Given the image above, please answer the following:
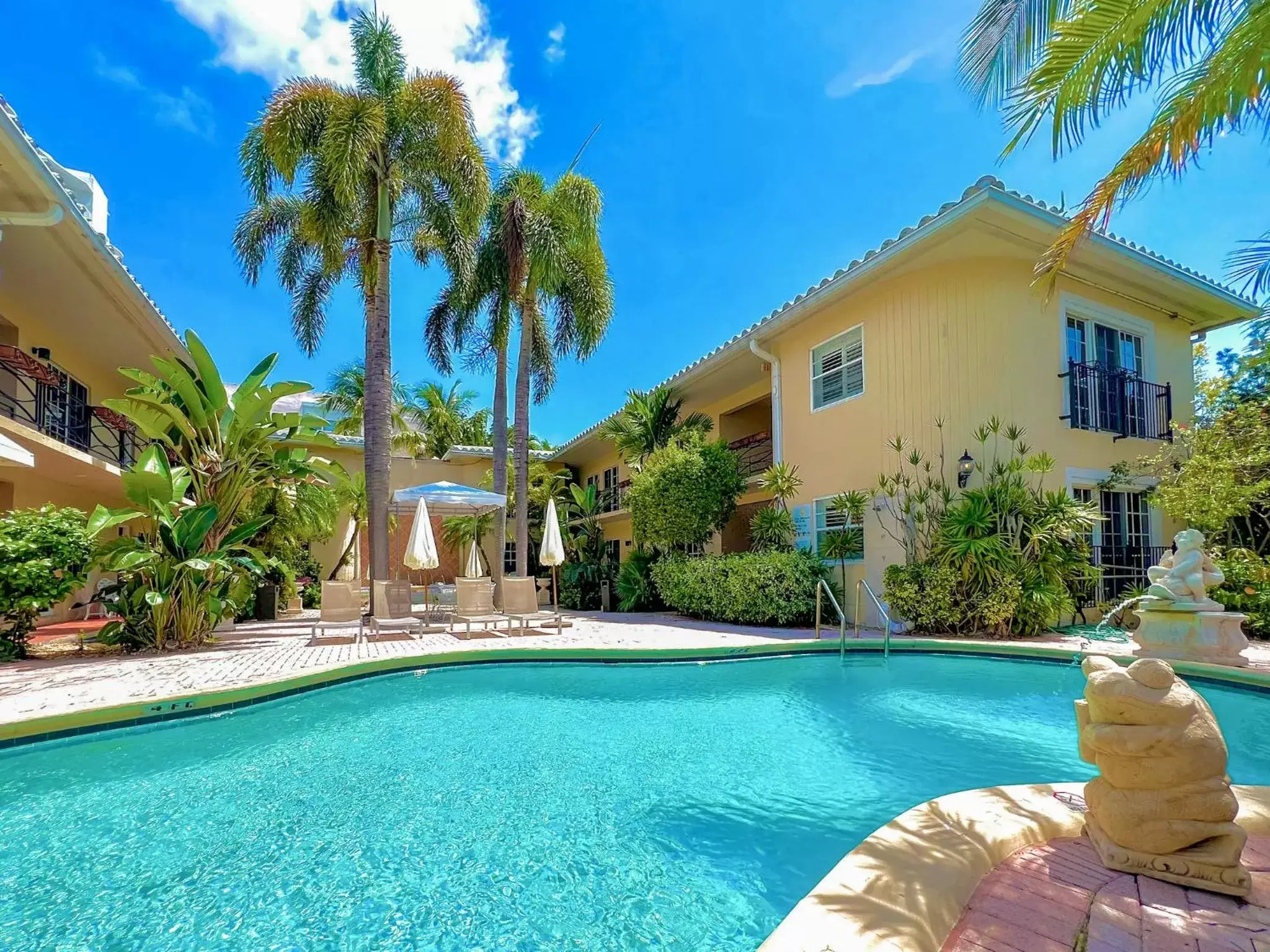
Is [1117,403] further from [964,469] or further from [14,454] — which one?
[14,454]

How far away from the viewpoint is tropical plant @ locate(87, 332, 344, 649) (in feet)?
31.5

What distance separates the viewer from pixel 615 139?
1614 centimetres

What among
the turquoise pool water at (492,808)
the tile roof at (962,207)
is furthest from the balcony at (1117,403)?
the turquoise pool water at (492,808)

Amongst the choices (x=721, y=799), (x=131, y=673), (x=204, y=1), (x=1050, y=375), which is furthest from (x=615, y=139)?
(x=721, y=799)

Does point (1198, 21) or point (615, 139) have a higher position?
point (615, 139)

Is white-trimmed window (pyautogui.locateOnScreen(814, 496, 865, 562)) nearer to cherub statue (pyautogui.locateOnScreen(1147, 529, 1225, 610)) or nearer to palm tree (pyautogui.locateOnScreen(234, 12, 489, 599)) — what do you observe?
cherub statue (pyautogui.locateOnScreen(1147, 529, 1225, 610))

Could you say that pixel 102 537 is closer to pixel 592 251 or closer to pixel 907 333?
pixel 592 251

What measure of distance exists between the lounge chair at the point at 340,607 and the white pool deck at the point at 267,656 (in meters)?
0.35

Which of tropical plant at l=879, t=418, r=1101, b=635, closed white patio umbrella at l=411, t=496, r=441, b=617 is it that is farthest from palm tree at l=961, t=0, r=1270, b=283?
closed white patio umbrella at l=411, t=496, r=441, b=617

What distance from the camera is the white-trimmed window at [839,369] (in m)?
13.1

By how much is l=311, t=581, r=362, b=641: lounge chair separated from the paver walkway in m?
10.7

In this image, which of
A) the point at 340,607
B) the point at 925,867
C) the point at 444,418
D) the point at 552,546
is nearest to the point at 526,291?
the point at 552,546

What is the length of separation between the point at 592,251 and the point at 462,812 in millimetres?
14500

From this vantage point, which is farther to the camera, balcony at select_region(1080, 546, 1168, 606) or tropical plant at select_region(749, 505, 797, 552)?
Answer: tropical plant at select_region(749, 505, 797, 552)
